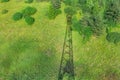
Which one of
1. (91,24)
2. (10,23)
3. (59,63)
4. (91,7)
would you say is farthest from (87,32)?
(10,23)

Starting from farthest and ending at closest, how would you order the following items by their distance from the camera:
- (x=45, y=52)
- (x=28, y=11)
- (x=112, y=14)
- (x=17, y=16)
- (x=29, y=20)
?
1. (x=28, y=11)
2. (x=17, y=16)
3. (x=29, y=20)
4. (x=112, y=14)
5. (x=45, y=52)

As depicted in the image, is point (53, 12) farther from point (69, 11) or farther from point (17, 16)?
point (17, 16)

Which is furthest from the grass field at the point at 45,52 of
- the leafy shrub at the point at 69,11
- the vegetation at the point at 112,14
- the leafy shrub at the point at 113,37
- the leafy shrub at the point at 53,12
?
the vegetation at the point at 112,14

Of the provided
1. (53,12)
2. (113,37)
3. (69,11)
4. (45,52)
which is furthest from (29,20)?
(113,37)

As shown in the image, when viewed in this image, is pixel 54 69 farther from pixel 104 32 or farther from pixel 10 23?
pixel 10 23

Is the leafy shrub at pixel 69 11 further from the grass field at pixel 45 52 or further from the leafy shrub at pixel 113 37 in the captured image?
the leafy shrub at pixel 113 37

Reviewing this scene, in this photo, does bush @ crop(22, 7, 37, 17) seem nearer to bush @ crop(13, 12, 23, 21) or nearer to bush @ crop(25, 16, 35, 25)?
bush @ crop(13, 12, 23, 21)

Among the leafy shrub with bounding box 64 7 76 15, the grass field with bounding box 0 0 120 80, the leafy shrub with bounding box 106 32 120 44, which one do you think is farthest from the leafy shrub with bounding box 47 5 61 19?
the leafy shrub with bounding box 106 32 120 44

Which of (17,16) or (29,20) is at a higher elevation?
(17,16)

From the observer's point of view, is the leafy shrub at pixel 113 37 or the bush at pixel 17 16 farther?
the bush at pixel 17 16
